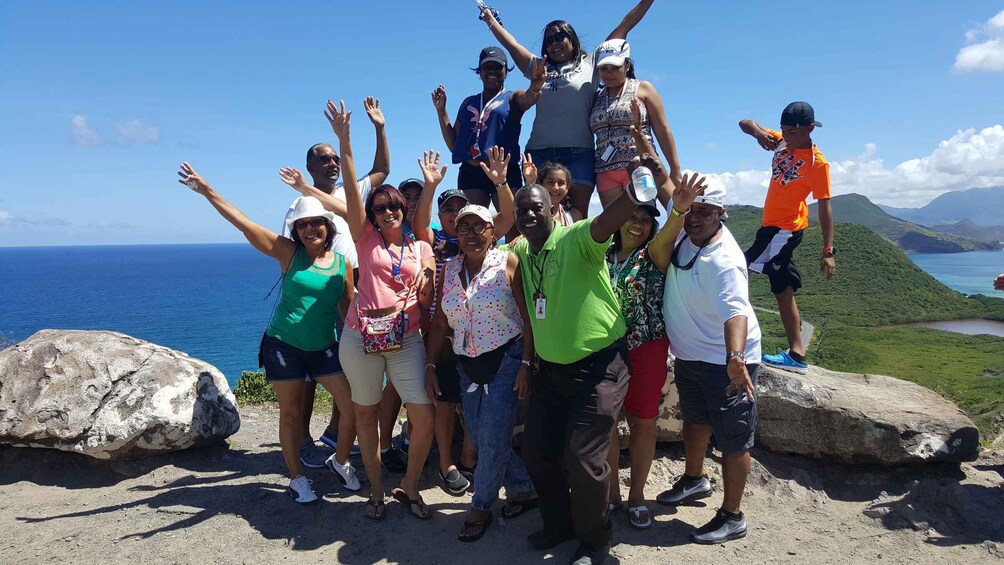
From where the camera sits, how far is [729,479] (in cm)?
488

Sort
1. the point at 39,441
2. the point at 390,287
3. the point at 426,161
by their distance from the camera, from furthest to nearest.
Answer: the point at 39,441 < the point at 426,161 < the point at 390,287

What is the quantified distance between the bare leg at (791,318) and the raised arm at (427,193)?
12.8 feet

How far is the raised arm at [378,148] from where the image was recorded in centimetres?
633

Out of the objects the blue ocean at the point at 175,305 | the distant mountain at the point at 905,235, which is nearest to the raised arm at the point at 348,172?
the blue ocean at the point at 175,305

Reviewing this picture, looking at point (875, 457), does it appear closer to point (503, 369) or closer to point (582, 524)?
point (582, 524)

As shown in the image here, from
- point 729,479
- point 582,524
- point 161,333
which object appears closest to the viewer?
point 582,524

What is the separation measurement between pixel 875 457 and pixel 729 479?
2470 millimetres

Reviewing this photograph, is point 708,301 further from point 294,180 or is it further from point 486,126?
point 294,180

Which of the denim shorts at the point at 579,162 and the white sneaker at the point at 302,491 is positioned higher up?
the denim shorts at the point at 579,162

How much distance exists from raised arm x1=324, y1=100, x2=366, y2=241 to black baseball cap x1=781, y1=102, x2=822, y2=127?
4.59 meters

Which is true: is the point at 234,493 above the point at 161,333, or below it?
above

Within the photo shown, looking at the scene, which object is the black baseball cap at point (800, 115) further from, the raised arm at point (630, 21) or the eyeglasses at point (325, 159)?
the eyeglasses at point (325, 159)

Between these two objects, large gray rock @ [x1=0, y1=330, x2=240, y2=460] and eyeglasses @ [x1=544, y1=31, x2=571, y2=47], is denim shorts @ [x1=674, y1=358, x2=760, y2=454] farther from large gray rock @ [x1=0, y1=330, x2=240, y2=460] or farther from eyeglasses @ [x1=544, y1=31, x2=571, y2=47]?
large gray rock @ [x1=0, y1=330, x2=240, y2=460]

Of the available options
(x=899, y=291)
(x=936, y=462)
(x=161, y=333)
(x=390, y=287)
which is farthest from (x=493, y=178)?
(x=161, y=333)
